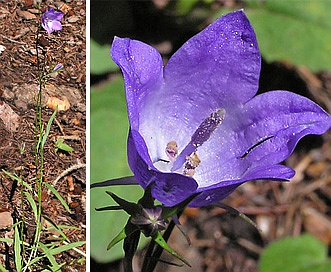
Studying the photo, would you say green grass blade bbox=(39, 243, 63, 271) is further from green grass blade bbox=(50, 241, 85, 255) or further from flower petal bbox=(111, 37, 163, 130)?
flower petal bbox=(111, 37, 163, 130)

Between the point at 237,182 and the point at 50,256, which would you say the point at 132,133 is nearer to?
the point at 237,182

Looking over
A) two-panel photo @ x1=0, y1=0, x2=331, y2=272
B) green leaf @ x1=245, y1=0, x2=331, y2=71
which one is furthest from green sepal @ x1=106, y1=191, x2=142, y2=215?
green leaf @ x1=245, y1=0, x2=331, y2=71

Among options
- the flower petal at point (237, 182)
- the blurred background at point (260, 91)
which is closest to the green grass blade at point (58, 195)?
the flower petal at point (237, 182)

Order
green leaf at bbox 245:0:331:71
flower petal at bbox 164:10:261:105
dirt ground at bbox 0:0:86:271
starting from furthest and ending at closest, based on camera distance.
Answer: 1. green leaf at bbox 245:0:331:71
2. dirt ground at bbox 0:0:86:271
3. flower petal at bbox 164:10:261:105

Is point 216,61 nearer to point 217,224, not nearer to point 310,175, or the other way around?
point 217,224

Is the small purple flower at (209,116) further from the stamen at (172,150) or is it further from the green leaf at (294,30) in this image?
the green leaf at (294,30)
